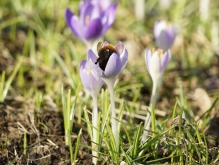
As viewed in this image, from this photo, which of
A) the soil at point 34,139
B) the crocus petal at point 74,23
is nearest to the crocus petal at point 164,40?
the crocus petal at point 74,23

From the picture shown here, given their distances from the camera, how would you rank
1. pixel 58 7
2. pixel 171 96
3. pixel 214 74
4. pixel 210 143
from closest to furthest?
pixel 210 143 → pixel 171 96 → pixel 214 74 → pixel 58 7

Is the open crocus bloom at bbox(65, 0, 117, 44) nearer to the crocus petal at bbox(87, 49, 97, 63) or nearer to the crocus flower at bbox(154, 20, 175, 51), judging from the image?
the crocus flower at bbox(154, 20, 175, 51)

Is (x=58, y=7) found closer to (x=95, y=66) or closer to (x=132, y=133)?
(x=132, y=133)

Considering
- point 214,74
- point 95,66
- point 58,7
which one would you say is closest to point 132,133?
point 95,66

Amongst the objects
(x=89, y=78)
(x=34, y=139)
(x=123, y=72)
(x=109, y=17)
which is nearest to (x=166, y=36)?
(x=109, y=17)

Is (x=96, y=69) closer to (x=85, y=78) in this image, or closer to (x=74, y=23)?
(x=85, y=78)

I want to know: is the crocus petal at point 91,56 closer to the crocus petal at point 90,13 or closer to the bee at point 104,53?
the bee at point 104,53
